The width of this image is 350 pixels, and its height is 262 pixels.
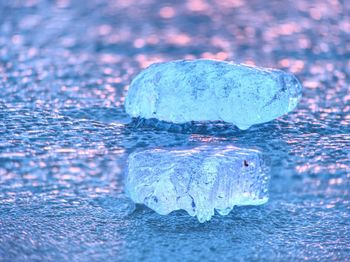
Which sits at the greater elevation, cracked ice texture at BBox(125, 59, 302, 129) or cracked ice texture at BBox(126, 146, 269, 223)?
cracked ice texture at BBox(125, 59, 302, 129)

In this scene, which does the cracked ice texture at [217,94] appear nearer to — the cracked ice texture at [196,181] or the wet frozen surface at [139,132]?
the wet frozen surface at [139,132]

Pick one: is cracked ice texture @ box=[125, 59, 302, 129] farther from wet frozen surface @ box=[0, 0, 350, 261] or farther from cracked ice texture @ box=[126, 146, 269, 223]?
cracked ice texture @ box=[126, 146, 269, 223]

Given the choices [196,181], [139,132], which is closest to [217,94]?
[139,132]

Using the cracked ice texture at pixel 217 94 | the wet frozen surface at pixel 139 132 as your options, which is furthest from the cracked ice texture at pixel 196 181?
the cracked ice texture at pixel 217 94

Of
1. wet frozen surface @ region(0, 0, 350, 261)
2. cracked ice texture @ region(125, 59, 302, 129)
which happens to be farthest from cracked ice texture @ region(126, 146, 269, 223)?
cracked ice texture @ region(125, 59, 302, 129)

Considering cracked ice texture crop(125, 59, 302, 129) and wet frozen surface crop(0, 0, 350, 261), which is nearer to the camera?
wet frozen surface crop(0, 0, 350, 261)

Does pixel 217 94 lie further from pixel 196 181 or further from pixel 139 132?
pixel 196 181
